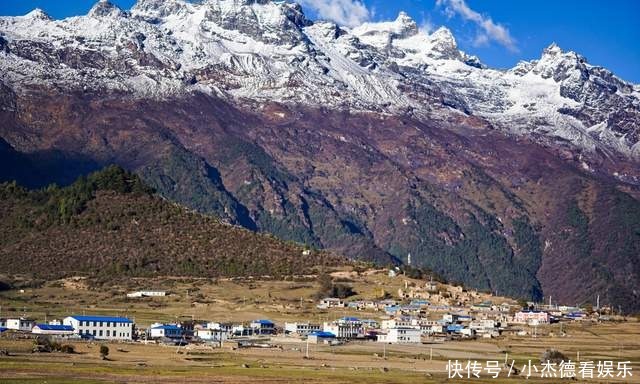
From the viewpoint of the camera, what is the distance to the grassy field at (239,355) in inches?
4434

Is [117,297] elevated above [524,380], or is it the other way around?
[117,297]

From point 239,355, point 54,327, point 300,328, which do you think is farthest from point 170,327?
A: point 300,328

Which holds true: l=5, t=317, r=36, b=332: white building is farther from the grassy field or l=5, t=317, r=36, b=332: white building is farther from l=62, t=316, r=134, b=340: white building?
the grassy field

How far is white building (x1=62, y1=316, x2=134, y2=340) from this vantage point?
154 metres

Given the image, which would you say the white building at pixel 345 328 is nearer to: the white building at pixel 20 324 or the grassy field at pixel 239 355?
the grassy field at pixel 239 355

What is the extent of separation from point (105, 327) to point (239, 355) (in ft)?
72.3

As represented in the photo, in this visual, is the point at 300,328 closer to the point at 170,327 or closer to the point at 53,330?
the point at 170,327

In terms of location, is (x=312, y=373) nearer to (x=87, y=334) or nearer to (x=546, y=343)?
(x=87, y=334)

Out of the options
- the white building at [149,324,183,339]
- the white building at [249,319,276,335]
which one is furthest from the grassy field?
the white building at [149,324,183,339]

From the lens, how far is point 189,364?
125m

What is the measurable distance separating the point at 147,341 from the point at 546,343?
2157 inches

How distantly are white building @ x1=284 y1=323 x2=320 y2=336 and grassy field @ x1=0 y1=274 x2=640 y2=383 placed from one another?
727 centimetres

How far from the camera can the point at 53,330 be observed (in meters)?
151

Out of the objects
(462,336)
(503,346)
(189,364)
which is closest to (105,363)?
(189,364)
